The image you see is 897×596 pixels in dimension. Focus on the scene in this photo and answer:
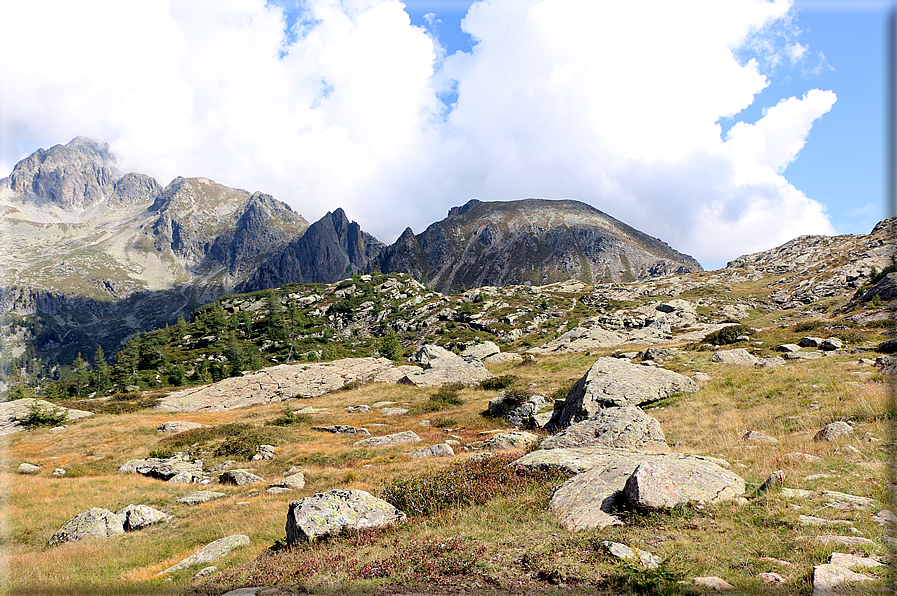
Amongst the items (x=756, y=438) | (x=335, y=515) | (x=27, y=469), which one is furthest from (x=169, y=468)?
(x=756, y=438)

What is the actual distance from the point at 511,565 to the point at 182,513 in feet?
57.0

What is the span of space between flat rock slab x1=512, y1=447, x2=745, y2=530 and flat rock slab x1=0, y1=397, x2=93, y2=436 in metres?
61.1

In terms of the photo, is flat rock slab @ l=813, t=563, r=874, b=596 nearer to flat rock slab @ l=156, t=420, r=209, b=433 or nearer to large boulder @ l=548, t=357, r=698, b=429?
large boulder @ l=548, t=357, r=698, b=429

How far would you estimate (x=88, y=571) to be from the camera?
11.2 meters

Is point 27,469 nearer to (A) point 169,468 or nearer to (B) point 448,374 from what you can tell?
(A) point 169,468

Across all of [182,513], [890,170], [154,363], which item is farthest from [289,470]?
[154,363]

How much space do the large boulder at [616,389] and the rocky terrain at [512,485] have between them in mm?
150

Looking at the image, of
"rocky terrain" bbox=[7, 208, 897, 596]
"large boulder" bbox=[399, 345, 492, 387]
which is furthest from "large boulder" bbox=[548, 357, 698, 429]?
"large boulder" bbox=[399, 345, 492, 387]

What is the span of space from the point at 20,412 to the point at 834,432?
243 feet

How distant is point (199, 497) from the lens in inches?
748

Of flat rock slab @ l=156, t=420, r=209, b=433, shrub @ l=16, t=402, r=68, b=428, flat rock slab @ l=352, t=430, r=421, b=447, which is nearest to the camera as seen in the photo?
flat rock slab @ l=352, t=430, r=421, b=447

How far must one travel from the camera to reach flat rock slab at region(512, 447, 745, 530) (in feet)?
29.1

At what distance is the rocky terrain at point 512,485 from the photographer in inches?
273

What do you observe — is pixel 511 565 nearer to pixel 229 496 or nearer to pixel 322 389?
pixel 229 496
